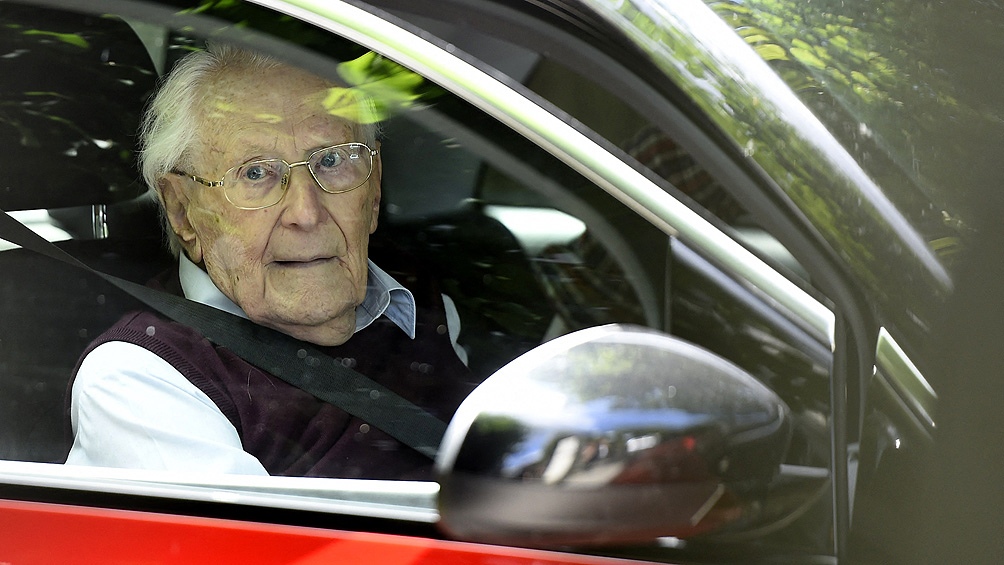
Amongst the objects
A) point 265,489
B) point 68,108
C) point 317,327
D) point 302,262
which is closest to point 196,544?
point 265,489

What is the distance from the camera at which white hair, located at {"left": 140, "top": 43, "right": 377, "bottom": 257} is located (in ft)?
5.97

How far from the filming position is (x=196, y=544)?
1.40 metres

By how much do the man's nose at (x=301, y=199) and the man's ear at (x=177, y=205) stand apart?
0.19 meters

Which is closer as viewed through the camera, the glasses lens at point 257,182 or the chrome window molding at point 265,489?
the chrome window molding at point 265,489

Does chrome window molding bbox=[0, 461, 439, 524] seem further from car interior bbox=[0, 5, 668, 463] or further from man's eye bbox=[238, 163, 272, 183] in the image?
man's eye bbox=[238, 163, 272, 183]

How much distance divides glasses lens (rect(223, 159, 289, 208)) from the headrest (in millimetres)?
202

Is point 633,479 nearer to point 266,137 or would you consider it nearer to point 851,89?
point 851,89

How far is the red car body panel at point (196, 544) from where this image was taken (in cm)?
133

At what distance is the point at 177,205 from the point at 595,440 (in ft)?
3.74

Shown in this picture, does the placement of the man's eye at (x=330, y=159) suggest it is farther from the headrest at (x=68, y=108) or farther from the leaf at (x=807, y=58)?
the leaf at (x=807, y=58)

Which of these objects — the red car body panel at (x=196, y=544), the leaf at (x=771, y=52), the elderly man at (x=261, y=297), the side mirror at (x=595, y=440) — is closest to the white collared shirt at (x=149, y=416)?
the elderly man at (x=261, y=297)

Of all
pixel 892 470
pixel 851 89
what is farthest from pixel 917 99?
pixel 892 470

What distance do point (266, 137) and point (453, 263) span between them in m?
0.43

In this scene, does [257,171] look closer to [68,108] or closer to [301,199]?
[301,199]
